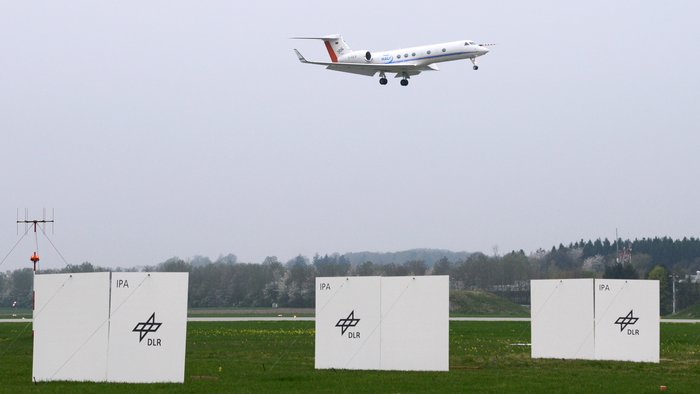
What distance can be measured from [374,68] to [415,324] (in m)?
42.7

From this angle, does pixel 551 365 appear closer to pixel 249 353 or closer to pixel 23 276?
pixel 249 353

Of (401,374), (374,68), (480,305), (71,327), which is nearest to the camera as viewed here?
(71,327)

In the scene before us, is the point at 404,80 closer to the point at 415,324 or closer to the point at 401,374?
the point at 415,324

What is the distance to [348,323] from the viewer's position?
2877 cm

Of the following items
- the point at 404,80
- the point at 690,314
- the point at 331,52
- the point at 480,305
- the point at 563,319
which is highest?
the point at 331,52

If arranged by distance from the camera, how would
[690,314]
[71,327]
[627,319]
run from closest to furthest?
[71,327]
[627,319]
[690,314]

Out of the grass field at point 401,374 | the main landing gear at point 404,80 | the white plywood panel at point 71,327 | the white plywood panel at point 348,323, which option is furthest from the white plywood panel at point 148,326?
the main landing gear at point 404,80

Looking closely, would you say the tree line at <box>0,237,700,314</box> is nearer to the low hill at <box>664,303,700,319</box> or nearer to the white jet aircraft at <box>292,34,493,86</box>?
the low hill at <box>664,303,700,319</box>

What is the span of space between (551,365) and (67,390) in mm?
15189

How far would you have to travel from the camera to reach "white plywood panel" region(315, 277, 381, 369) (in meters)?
28.6

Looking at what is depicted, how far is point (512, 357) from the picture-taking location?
36375mm

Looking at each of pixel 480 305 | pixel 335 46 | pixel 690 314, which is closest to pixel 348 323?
pixel 335 46

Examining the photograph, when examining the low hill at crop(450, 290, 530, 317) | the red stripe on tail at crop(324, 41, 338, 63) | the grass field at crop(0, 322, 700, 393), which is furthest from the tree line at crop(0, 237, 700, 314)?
the grass field at crop(0, 322, 700, 393)

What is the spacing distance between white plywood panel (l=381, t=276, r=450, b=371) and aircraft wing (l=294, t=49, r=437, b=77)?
41.1 metres
